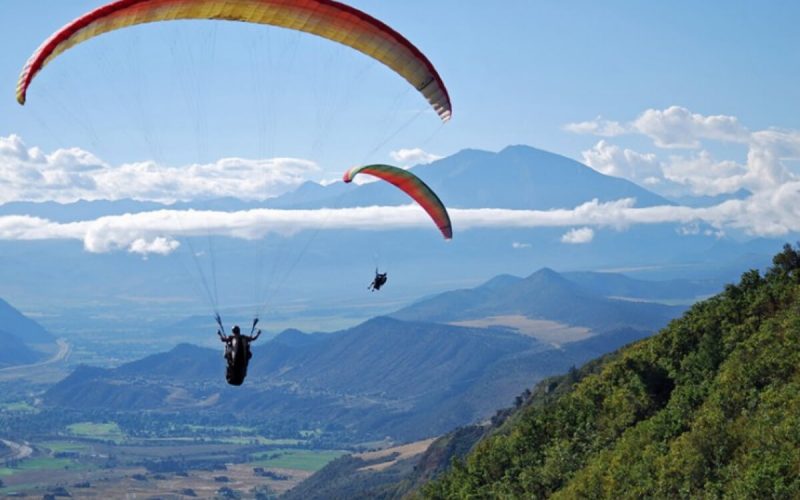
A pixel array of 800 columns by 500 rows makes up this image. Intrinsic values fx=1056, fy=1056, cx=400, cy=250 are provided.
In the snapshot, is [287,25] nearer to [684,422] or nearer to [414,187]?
[414,187]

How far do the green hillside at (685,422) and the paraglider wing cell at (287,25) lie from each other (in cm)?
1747

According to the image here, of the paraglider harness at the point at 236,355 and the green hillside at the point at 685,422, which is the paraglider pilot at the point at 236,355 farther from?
the green hillside at the point at 685,422

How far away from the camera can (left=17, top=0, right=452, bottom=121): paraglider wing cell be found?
103 feet

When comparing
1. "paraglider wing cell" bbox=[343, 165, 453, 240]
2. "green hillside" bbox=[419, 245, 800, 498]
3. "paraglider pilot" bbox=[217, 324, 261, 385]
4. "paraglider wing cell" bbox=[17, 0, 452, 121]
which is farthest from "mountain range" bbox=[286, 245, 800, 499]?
"paraglider pilot" bbox=[217, 324, 261, 385]

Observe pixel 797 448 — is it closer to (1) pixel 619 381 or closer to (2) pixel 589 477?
(2) pixel 589 477

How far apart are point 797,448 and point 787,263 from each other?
32907mm

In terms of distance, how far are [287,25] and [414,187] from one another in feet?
71.2

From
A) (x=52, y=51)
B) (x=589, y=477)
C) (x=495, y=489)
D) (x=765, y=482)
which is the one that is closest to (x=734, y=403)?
(x=589, y=477)

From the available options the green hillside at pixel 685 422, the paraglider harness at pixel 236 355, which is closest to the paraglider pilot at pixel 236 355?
the paraglider harness at pixel 236 355

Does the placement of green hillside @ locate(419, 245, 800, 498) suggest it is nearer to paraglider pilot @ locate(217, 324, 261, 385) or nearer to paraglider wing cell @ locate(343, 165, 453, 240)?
paraglider wing cell @ locate(343, 165, 453, 240)

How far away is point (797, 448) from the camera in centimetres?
3819

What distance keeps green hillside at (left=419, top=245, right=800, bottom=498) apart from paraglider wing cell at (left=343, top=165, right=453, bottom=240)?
44.7 ft

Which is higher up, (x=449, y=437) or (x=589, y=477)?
(x=589, y=477)

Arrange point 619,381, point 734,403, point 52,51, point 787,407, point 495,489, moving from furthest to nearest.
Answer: point 619,381 → point 495,489 → point 734,403 → point 787,407 → point 52,51
